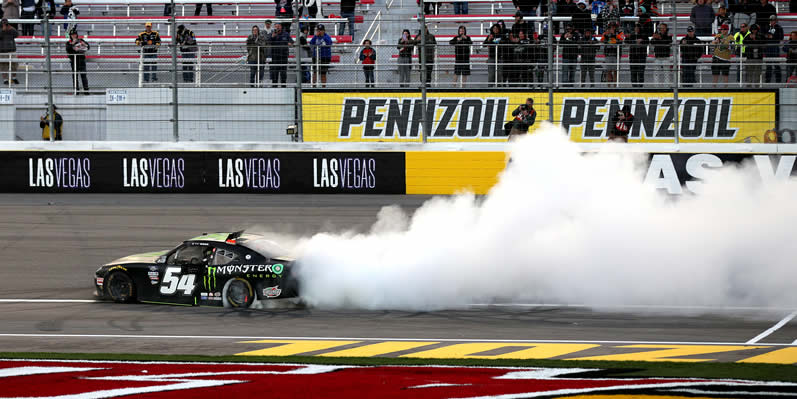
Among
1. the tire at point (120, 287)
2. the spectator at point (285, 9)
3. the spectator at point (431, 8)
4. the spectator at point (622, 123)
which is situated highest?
the spectator at point (285, 9)

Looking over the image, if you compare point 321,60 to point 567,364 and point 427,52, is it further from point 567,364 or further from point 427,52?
point 567,364

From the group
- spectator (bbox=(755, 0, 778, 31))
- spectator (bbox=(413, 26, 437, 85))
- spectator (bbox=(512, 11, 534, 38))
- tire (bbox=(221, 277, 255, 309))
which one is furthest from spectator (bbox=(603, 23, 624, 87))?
tire (bbox=(221, 277, 255, 309))

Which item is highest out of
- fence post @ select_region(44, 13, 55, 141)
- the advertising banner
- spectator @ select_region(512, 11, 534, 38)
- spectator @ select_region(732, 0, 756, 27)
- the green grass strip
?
spectator @ select_region(732, 0, 756, 27)

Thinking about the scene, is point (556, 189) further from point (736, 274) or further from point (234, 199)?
point (234, 199)

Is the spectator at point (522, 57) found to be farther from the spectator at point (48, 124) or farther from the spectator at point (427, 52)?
the spectator at point (48, 124)

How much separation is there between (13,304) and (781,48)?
1478 centimetres

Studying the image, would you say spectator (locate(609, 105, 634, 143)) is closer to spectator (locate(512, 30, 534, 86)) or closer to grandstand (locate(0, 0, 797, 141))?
grandstand (locate(0, 0, 797, 141))

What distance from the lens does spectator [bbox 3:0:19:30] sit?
971 inches

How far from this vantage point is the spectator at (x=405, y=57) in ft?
63.5

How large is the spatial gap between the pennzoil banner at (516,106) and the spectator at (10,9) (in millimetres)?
10119

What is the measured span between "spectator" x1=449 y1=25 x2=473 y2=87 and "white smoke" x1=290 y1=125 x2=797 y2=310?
655 cm

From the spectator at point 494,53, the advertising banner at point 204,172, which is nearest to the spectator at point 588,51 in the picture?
the spectator at point 494,53

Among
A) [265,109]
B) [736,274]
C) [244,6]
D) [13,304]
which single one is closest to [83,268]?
[13,304]

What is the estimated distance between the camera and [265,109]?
65.0 feet
